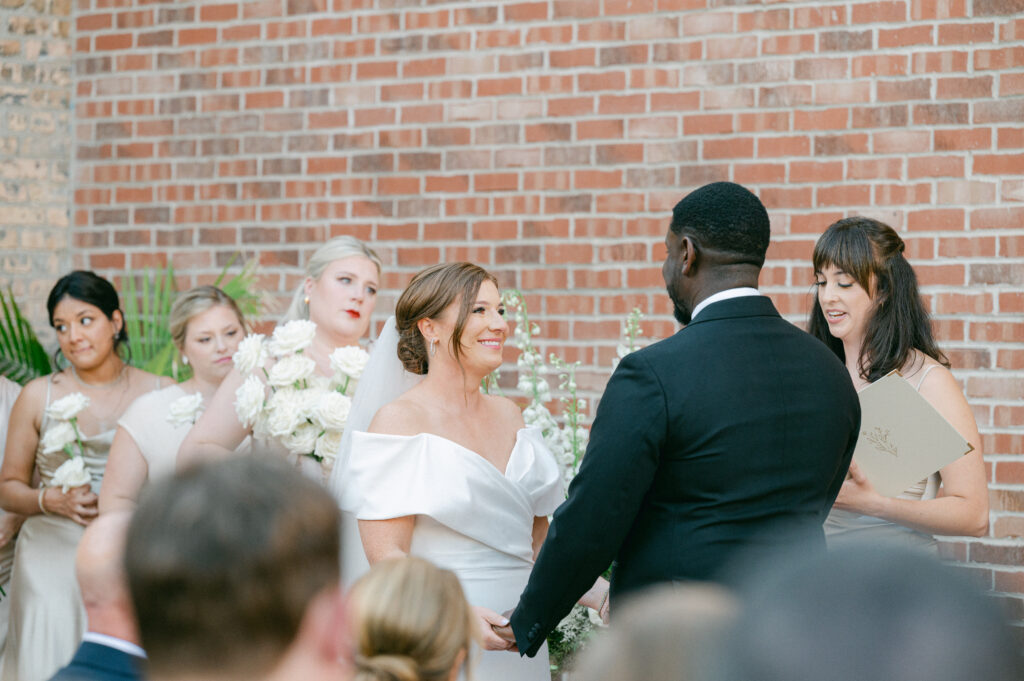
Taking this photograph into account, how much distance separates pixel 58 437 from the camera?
4180 millimetres

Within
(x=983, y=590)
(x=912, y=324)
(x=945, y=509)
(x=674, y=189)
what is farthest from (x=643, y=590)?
(x=674, y=189)

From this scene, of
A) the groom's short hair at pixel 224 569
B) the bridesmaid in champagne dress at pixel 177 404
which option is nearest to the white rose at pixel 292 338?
the bridesmaid in champagne dress at pixel 177 404

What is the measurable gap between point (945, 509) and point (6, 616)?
159 inches

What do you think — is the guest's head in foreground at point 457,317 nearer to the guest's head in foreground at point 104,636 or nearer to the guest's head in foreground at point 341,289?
the guest's head in foreground at point 341,289

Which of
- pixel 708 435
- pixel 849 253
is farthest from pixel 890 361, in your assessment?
pixel 708 435

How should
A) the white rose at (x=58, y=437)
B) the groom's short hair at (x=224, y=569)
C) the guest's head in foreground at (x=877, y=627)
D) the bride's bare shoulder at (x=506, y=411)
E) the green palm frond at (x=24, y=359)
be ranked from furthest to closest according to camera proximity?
the green palm frond at (x=24, y=359) → the white rose at (x=58, y=437) → the bride's bare shoulder at (x=506, y=411) → the groom's short hair at (x=224, y=569) → the guest's head in foreground at (x=877, y=627)

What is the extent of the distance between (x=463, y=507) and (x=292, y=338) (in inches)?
35.9

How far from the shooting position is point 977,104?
4.25m

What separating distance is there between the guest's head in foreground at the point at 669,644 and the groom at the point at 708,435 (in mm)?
1480

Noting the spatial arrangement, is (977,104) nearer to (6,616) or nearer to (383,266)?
(383,266)

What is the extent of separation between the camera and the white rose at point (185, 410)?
3879 mm

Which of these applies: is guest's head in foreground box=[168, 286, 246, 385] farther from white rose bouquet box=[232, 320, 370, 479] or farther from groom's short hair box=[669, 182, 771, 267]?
groom's short hair box=[669, 182, 771, 267]

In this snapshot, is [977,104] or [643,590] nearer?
[643,590]

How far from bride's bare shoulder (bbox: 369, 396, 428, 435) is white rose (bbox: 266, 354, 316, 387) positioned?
1.58ft
